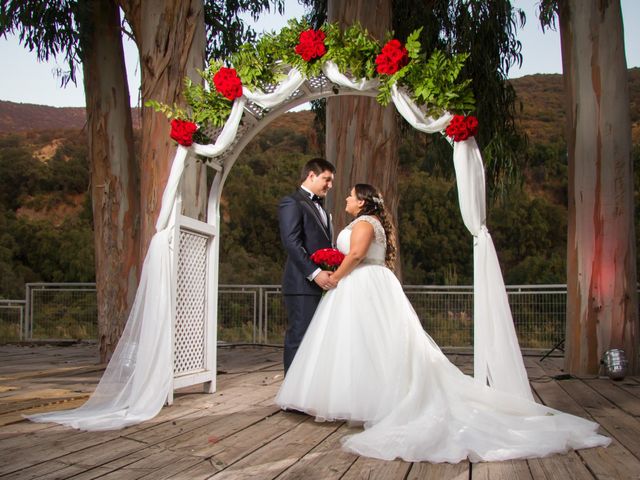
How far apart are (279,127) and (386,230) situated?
24.5 meters

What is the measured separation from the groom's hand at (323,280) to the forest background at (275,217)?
13.9m

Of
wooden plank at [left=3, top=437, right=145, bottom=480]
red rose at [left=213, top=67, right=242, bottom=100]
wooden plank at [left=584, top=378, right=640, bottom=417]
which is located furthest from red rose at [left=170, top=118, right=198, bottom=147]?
wooden plank at [left=584, top=378, right=640, bottom=417]

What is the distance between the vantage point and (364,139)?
7.77 m

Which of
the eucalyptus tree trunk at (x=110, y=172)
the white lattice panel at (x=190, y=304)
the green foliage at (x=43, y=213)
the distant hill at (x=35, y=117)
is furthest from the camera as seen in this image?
the distant hill at (x=35, y=117)

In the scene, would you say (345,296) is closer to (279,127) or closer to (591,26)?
(591,26)

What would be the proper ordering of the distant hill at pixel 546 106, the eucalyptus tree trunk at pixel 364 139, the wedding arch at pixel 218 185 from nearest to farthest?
the wedding arch at pixel 218 185, the eucalyptus tree trunk at pixel 364 139, the distant hill at pixel 546 106

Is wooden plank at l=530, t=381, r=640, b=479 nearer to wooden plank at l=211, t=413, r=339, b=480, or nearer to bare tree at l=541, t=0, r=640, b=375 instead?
wooden plank at l=211, t=413, r=339, b=480

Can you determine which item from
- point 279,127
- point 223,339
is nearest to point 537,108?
point 279,127

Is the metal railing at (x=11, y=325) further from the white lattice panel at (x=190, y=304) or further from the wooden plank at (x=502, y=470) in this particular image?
the wooden plank at (x=502, y=470)

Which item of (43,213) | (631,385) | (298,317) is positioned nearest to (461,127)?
(298,317)

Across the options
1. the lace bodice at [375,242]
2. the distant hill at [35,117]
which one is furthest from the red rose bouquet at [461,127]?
the distant hill at [35,117]

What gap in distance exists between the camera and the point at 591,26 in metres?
7.06

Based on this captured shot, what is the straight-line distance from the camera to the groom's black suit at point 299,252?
189 inches

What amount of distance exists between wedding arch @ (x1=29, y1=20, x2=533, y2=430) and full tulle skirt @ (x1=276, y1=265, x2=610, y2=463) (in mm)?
386
